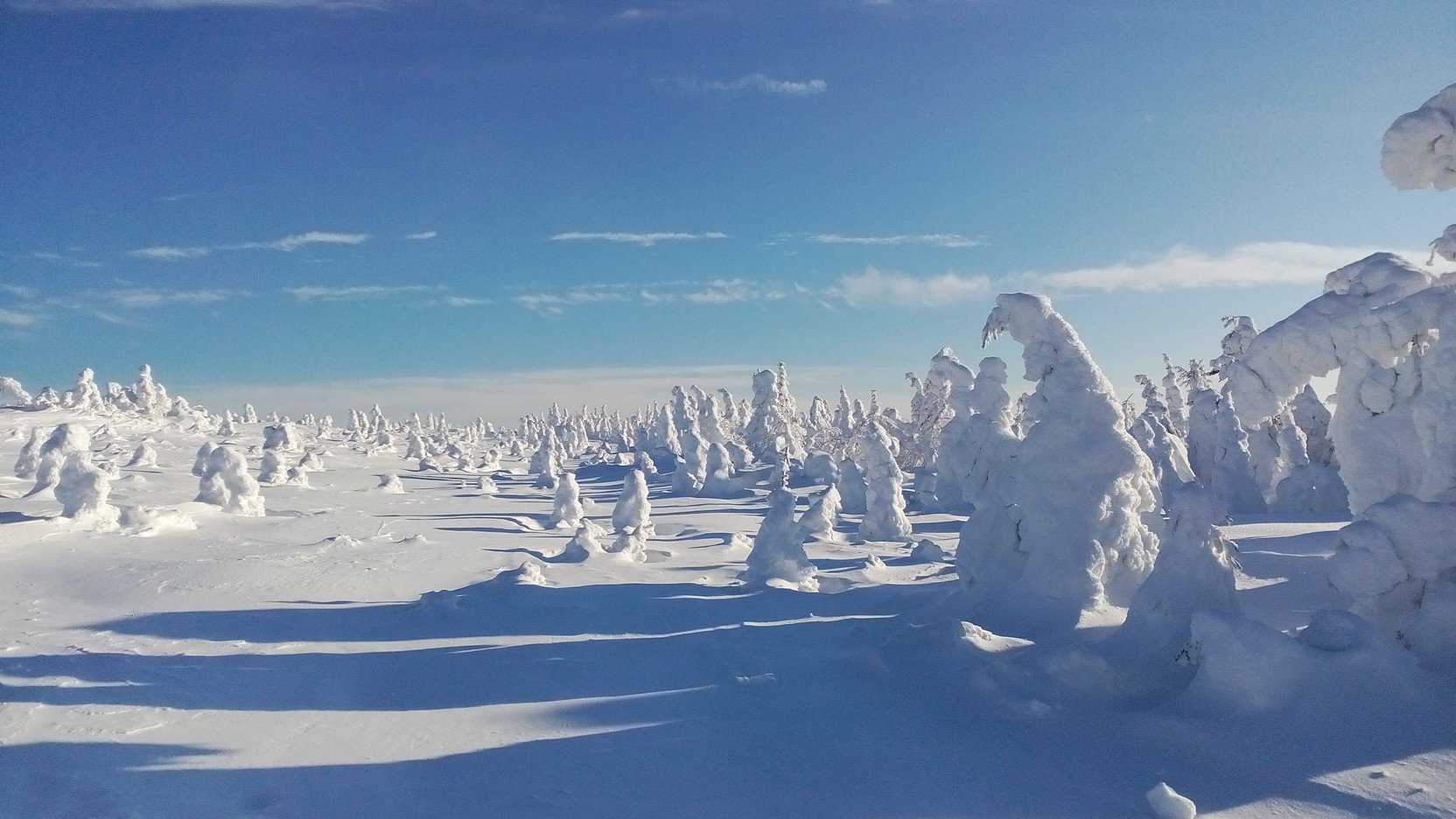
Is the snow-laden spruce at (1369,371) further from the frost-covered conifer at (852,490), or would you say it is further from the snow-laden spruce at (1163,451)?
the frost-covered conifer at (852,490)

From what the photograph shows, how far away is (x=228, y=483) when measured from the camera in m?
33.9

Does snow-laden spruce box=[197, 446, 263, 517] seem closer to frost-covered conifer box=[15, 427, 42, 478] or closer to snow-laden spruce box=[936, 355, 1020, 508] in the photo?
frost-covered conifer box=[15, 427, 42, 478]

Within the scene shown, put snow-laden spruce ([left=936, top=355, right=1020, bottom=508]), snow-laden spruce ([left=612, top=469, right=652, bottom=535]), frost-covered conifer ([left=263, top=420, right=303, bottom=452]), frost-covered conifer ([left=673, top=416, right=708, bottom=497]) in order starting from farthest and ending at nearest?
frost-covered conifer ([left=263, top=420, right=303, bottom=452]), frost-covered conifer ([left=673, top=416, right=708, bottom=497]), snow-laden spruce ([left=612, top=469, right=652, bottom=535]), snow-laden spruce ([left=936, top=355, right=1020, bottom=508])

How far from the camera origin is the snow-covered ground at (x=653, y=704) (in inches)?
301

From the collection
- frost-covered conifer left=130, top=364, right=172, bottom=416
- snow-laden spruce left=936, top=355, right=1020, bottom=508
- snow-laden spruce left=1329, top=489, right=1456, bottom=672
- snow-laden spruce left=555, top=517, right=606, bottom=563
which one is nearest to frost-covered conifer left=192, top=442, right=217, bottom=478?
snow-laden spruce left=555, top=517, right=606, bottom=563

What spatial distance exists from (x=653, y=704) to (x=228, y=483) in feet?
105

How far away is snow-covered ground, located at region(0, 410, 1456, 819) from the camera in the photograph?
301 inches

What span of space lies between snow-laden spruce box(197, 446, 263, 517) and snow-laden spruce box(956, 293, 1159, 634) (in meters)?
32.9

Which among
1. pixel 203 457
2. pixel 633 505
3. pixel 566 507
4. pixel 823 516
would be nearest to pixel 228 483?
pixel 203 457

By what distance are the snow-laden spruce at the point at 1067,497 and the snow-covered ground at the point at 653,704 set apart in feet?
3.58

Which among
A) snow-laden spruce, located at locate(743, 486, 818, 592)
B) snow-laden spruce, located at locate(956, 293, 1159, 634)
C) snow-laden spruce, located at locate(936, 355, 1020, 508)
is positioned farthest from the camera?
snow-laden spruce, located at locate(743, 486, 818, 592)

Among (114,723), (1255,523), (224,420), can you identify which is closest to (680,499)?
(1255,523)

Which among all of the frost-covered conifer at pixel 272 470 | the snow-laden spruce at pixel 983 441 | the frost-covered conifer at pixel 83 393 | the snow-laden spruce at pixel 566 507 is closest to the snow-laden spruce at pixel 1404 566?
the snow-laden spruce at pixel 983 441

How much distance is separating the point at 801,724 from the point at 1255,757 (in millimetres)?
4958
